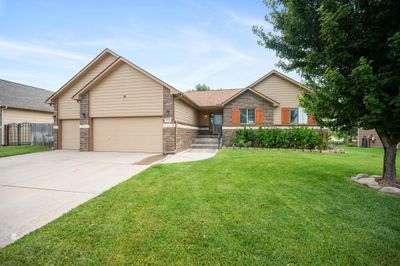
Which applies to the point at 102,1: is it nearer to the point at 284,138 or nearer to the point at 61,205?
the point at 61,205

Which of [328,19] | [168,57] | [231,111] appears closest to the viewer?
[328,19]

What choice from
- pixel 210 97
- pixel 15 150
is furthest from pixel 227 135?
pixel 15 150

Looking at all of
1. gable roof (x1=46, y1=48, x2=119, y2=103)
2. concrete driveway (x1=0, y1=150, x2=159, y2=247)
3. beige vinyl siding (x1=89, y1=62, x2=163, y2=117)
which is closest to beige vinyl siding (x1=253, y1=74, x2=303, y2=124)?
beige vinyl siding (x1=89, y1=62, x2=163, y2=117)

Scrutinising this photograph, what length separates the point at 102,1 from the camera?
11.7 metres

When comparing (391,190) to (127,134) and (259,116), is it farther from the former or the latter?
(127,134)

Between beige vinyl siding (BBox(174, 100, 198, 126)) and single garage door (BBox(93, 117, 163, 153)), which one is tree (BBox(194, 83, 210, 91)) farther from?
single garage door (BBox(93, 117, 163, 153))

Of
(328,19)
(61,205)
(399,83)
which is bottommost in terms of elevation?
(61,205)

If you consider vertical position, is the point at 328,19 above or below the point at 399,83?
above

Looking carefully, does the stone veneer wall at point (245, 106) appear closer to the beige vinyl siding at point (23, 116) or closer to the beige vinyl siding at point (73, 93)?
the beige vinyl siding at point (73, 93)

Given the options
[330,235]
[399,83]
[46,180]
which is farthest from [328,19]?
[46,180]

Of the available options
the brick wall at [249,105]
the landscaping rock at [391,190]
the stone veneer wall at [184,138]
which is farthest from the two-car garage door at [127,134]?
the landscaping rock at [391,190]

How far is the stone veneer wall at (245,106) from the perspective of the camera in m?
15.5

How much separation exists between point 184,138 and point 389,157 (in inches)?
413

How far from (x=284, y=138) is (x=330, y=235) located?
40.0 ft
